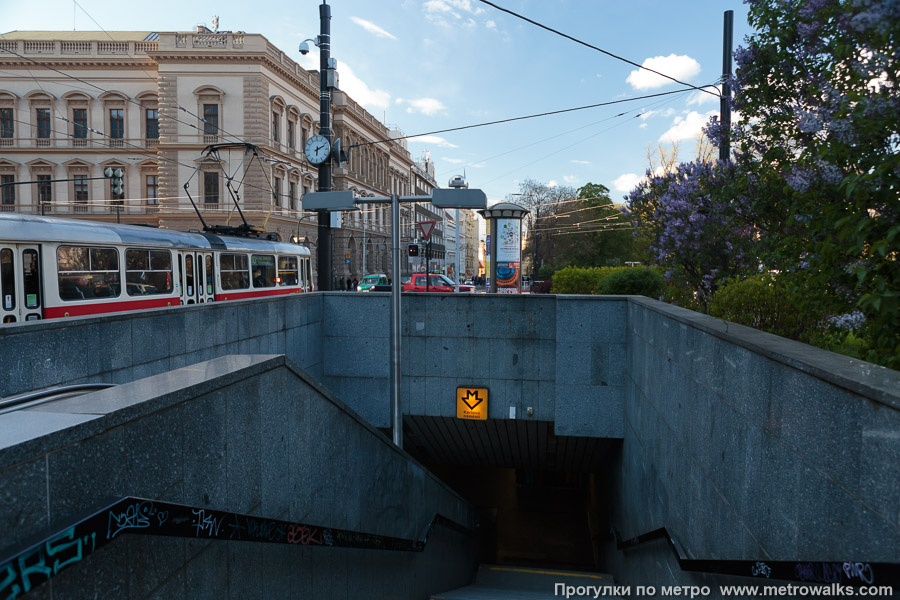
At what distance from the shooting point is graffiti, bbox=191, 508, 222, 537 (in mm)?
2430

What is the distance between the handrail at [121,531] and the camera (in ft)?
5.74

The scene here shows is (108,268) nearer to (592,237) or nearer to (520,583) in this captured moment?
(520,583)

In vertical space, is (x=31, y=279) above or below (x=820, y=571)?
above

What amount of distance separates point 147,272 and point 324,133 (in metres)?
4.68

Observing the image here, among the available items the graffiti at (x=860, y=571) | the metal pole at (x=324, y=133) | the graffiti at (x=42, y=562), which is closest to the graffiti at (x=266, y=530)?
the graffiti at (x=42, y=562)

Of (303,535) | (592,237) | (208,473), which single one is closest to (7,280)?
Result: (208,473)

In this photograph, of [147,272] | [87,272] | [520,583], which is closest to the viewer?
[87,272]

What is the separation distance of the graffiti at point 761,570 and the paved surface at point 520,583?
5.67m

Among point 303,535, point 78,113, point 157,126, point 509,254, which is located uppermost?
point 78,113

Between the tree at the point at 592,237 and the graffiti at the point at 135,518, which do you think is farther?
the tree at the point at 592,237

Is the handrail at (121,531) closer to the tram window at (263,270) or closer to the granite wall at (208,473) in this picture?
the granite wall at (208,473)

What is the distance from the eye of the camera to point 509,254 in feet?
67.3

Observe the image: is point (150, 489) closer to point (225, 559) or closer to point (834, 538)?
point (225, 559)

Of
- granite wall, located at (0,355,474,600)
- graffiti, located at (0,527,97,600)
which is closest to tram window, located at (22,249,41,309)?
granite wall, located at (0,355,474,600)
